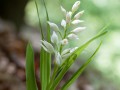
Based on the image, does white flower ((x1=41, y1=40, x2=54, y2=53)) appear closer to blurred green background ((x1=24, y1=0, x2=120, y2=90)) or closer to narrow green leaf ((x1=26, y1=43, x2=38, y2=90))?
narrow green leaf ((x1=26, y1=43, x2=38, y2=90))

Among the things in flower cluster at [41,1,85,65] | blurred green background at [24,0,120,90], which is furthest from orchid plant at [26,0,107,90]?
blurred green background at [24,0,120,90]

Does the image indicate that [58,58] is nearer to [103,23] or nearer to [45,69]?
[45,69]

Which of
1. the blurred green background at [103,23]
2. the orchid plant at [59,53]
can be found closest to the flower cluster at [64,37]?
the orchid plant at [59,53]

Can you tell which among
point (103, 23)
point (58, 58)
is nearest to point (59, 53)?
point (58, 58)

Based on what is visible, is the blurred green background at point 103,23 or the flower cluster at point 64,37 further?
the blurred green background at point 103,23

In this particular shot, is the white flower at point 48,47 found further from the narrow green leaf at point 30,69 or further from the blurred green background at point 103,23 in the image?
the blurred green background at point 103,23

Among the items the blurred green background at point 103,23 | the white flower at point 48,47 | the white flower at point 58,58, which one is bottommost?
the blurred green background at point 103,23

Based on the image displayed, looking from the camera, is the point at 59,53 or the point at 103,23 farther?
the point at 103,23

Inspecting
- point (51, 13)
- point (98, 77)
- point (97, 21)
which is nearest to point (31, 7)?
point (51, 13)
